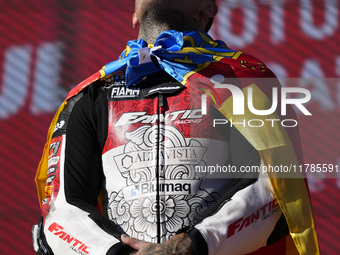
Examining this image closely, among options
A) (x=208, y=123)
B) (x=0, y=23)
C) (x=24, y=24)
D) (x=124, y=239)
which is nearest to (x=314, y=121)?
(x=208, y=123)

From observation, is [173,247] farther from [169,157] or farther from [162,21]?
[162,21]

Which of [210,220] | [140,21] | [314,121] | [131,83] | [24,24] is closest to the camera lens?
[210,220]

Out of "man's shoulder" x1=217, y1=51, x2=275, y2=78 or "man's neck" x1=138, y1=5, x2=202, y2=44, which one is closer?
"man's shoulder" x1=217, y1=51, x2=275, y2=78

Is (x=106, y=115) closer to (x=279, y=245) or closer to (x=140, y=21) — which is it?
(x=140, y=21)

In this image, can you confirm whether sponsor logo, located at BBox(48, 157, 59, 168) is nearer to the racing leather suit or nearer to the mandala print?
the racing leather suit

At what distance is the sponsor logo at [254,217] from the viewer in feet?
4.08

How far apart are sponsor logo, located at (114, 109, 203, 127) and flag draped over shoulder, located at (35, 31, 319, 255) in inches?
4.2

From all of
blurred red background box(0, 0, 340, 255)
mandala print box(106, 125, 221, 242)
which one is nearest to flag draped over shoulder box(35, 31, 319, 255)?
mandala print box(106, 125, 221, 242)

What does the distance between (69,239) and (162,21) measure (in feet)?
3.31

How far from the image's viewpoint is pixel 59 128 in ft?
5.36

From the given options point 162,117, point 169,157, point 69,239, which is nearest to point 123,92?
point 162,117

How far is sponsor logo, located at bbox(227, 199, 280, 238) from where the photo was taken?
1242mm

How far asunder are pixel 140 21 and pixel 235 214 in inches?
40.2

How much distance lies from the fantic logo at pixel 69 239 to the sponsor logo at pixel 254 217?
1.58 ft
